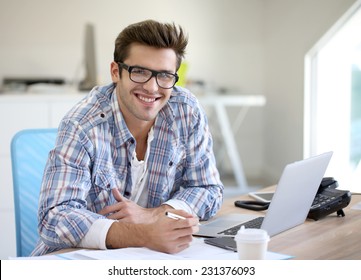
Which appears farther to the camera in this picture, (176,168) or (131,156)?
(176,168)

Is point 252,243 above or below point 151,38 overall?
below

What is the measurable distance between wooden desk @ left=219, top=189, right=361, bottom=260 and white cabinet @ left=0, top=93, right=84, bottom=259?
7.56 feet

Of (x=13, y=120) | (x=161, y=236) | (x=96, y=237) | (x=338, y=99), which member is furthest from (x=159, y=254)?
(x=338, y=99)

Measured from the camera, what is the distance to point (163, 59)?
185 centimetres

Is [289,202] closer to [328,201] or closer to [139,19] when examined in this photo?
[328,201]

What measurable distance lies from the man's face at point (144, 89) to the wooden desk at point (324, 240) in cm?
54

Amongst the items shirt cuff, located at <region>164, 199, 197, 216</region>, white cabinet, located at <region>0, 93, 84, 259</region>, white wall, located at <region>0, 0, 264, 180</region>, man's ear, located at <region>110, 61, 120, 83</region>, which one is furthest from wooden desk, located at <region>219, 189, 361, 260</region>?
white wall, located at <region>0, 0, 264, 180</region>

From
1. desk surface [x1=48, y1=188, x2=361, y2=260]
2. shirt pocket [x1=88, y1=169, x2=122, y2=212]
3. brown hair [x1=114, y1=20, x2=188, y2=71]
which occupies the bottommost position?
desk surface [x1=48, y1=188, x2=361, y2=260]

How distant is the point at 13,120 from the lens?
12.5ft

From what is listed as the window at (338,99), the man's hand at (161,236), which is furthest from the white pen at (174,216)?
the window at (338,99)

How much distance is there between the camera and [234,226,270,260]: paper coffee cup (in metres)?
1.21

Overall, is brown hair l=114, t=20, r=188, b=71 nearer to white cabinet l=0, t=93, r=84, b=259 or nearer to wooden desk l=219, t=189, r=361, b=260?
wooden desk l=219, t=189, r=361, b=260

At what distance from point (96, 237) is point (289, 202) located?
1.52 ft

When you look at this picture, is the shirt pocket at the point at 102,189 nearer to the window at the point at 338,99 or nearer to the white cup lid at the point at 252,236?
the white cup lid at the point at 252,236
